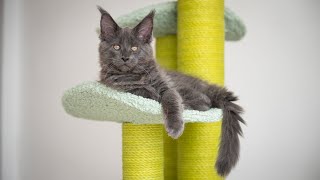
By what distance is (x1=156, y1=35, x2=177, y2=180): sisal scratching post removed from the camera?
2078 millimetres

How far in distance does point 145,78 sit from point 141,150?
31 cm

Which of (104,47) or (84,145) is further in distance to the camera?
(84,145)

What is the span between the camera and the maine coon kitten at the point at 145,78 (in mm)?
1384

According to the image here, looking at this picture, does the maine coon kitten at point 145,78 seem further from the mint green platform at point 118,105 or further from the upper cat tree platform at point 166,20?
the upper cat tree platform at point 166,20

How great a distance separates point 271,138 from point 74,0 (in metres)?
1.77

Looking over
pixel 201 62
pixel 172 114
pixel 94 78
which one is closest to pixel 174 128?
pixel 172 114

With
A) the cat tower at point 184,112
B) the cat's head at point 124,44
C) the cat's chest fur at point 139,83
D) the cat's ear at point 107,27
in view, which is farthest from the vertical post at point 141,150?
the cat's ear at point 107,27

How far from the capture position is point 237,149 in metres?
1.39

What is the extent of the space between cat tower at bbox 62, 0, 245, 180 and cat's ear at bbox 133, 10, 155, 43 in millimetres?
278

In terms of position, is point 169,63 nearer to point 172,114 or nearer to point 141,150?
point 141,150

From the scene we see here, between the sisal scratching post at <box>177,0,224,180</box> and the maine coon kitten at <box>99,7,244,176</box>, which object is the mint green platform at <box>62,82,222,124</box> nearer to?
the maine coon kitten at <box>99,7,244,176</box>

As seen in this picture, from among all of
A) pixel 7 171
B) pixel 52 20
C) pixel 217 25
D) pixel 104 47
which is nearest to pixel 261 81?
pixel 217 25

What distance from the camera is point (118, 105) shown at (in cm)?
131

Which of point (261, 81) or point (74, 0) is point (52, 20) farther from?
point (261, 81)
